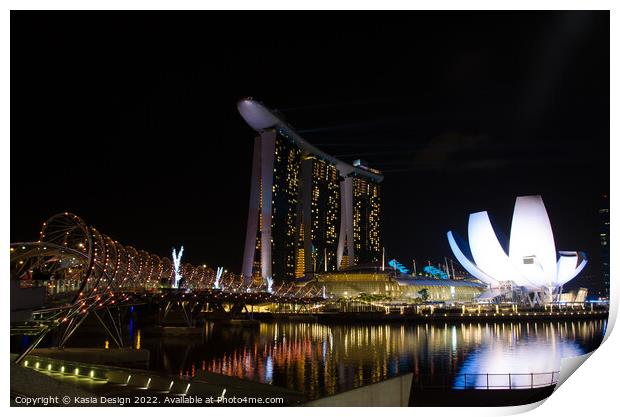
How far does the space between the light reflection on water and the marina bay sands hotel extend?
3208cm

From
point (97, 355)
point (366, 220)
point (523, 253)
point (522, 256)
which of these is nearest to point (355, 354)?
point (97, 355)

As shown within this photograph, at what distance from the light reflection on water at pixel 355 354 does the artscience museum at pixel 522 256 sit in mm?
12656

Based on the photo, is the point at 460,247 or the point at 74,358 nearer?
the point at 74,358

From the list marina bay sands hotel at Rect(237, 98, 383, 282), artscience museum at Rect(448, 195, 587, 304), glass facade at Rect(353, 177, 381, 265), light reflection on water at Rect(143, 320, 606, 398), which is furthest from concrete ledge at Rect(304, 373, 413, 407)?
glass facade at Rect(353, 177, 381, 265)

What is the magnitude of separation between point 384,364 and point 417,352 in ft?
10.5

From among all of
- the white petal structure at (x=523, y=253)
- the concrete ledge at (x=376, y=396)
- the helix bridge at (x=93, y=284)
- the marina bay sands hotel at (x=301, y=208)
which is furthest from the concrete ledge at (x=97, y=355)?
the marina bay sands hotel at (x=301, y=208)

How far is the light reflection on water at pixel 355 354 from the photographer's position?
13863mm

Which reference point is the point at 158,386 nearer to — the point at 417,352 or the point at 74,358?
the point at 74,358

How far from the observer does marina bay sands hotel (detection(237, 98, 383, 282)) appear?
190 ft

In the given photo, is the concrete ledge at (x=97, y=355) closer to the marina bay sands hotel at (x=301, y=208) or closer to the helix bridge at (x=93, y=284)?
the helix bridge at (x=93, y=284)

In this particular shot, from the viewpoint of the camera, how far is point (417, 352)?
18.5 metres

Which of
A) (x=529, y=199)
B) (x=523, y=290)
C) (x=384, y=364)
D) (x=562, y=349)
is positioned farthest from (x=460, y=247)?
(x=384, y=364)

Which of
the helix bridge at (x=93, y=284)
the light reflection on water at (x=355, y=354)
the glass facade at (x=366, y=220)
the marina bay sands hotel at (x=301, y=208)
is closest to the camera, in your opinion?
the helix bridge at (x=93, y=284)

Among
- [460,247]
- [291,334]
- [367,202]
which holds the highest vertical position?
[367,202]
